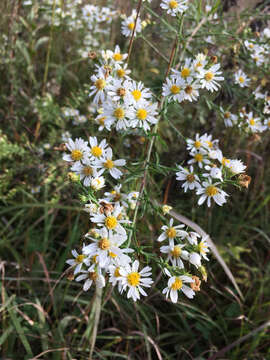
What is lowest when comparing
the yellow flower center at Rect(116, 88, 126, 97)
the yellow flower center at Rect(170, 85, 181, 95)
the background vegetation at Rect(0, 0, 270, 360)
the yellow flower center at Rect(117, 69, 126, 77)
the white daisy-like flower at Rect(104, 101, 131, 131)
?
the background vegetation at Rect(0, 0, 270, 360)

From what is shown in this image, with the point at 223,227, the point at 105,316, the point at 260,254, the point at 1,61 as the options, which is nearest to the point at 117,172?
the point at 105,316

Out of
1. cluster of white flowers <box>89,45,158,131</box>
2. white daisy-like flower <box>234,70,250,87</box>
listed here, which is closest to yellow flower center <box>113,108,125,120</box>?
cluster of white flowers <box>89,45,158,131</box>

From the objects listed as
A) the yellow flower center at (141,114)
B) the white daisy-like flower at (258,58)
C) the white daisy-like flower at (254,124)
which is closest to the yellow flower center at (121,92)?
the yellow flower center at (141,114)

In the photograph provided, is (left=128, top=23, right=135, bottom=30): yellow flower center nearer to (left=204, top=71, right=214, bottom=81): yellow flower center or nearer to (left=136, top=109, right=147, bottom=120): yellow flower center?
(left=204, top=71, right=214, bottom=81): yellow flower center

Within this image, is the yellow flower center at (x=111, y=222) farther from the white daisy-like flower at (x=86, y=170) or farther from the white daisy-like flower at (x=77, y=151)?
the white daisy-like flower at (x=77, y=151)

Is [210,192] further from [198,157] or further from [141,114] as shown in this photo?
[141,114]

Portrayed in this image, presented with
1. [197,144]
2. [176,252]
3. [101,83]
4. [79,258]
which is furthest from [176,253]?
[101,83]
